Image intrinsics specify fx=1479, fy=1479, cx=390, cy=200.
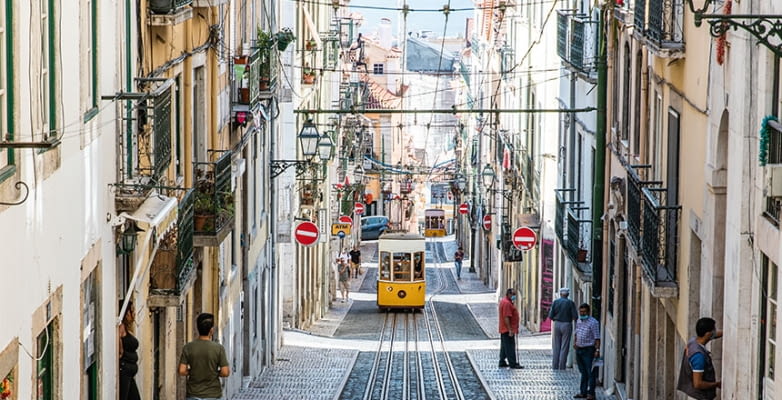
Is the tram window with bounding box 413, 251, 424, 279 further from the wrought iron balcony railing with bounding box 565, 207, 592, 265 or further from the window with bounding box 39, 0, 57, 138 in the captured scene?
the window with bounding box 39, 0, 57, 138

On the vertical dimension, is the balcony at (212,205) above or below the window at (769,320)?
above

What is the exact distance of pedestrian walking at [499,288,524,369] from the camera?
2302 centimetres

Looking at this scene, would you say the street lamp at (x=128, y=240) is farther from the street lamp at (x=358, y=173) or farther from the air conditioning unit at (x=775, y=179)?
the street lamp at (x=358, y=173)

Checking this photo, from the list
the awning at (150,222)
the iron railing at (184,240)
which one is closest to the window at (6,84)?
the awning at (150,222)

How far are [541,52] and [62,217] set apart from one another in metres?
27.0

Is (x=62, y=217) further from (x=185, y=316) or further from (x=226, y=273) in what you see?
(x=226, y=273)

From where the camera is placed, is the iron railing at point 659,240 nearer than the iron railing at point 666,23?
No

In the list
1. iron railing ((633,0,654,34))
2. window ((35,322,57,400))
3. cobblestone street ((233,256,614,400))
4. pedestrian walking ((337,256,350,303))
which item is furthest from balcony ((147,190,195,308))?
pedestrian walking ((337,256,350,303))

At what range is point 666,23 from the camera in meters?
16.1

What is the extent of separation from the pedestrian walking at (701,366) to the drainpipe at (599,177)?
10.9 m

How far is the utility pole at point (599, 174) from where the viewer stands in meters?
22.9

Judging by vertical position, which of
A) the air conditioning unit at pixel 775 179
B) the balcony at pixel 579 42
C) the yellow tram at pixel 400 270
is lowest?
the yellow tram at pixel 400 270

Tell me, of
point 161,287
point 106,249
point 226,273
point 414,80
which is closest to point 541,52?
point 226,273

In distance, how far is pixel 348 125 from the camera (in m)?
59.8
